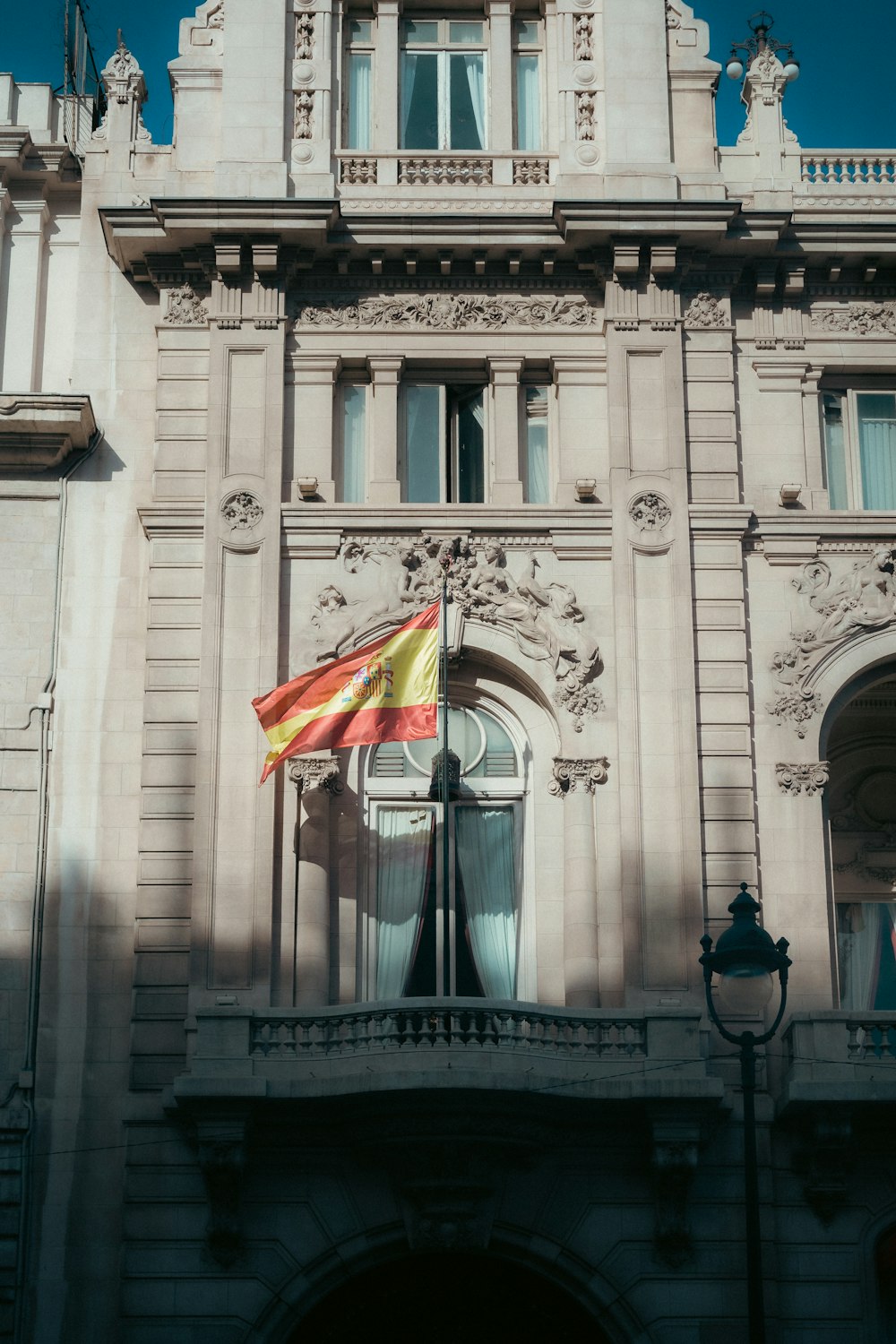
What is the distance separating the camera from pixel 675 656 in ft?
98.5

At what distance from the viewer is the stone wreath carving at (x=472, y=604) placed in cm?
3002

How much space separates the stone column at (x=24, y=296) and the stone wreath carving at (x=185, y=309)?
2.12 metres

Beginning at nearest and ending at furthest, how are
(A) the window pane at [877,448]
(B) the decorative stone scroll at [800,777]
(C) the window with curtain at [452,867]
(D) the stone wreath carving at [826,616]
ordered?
(C) the window with curtain at [452,867], (B) the decorative stone scroll at [800,777], (D) the stone wreath carving at [826,616], (A) the window pane at [877,448]

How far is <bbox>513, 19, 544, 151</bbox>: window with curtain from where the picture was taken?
33594mm

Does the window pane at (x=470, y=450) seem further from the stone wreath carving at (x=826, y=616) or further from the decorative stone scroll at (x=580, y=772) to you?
the stone wreath carving at (x=826, y=616)

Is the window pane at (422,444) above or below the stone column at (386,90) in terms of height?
below

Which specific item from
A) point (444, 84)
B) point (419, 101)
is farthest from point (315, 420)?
point (444, 84)

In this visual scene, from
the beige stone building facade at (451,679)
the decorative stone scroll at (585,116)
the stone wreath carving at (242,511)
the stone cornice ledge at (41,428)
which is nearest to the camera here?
the beige stone building facade at (451,679)

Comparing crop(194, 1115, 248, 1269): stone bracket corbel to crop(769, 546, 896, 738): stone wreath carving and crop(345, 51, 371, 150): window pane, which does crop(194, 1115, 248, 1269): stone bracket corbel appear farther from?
crop(345, 51, 371, 150): window pane

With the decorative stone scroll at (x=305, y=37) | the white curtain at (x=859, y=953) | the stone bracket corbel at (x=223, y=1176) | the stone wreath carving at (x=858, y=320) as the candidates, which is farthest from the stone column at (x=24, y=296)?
the white curtain at (x=859, y=953)

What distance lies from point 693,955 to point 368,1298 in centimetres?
595

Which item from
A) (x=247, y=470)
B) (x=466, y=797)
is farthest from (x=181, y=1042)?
(x=247, y=470)

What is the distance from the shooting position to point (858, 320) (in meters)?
32.6

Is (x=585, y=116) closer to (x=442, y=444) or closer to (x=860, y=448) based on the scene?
(x=442, y=444)
